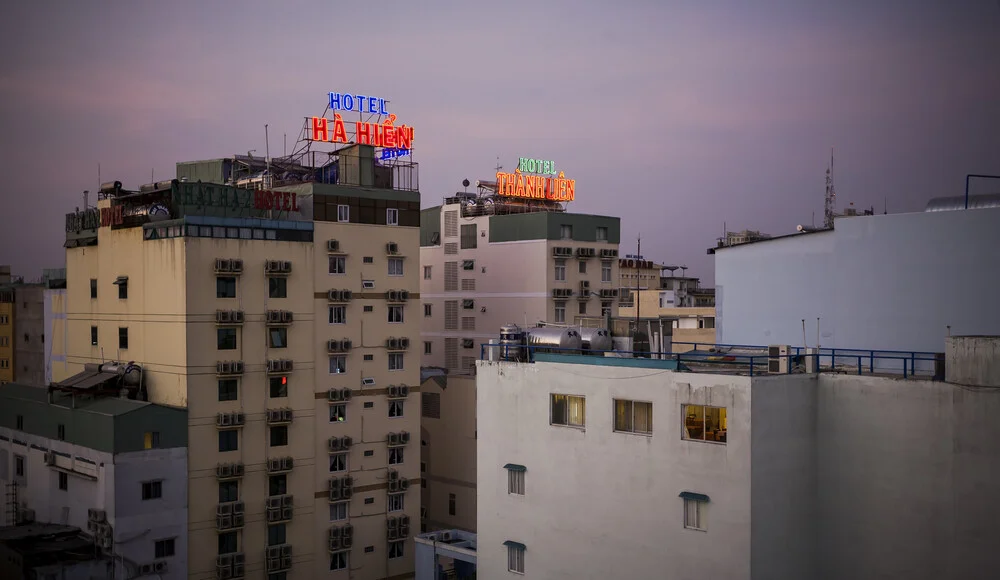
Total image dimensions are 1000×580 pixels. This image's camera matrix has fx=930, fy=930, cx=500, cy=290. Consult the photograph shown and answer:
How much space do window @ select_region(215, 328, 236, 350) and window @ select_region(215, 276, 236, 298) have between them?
5.06ft

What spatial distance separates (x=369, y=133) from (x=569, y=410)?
2624 centimetres

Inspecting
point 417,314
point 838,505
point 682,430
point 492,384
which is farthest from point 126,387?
point 838,505

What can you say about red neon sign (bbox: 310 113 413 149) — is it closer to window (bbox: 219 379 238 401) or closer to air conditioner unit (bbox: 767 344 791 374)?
window (bbox: 219 379 238 401)

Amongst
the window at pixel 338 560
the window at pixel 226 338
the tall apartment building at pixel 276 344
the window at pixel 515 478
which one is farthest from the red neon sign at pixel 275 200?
the window at pixel 515 478

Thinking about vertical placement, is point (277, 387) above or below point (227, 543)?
above

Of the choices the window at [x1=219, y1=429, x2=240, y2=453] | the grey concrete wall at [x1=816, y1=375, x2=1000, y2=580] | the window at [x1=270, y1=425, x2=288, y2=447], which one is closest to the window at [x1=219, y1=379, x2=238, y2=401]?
the window at [x1=219, y1=429, x2=240, y2=453]

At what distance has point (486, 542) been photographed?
30234mm

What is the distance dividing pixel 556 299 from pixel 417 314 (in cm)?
1348

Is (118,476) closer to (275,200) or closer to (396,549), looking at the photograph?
(275,200)

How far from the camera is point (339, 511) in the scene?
148 feet

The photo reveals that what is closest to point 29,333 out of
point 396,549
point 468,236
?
point 468,236

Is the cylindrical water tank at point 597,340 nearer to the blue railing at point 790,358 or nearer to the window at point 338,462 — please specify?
the blue railing at point 790,358

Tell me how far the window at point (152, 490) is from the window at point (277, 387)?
21.2ft

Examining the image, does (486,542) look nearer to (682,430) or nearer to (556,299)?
(682,430)
